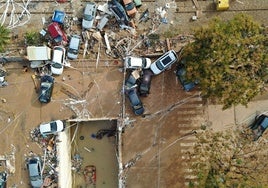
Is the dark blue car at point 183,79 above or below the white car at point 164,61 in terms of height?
below

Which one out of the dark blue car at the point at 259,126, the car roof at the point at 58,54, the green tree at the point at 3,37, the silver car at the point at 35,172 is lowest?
the silver car at the point at 35,172

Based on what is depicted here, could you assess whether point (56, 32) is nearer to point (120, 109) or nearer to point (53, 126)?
point (53, 126)

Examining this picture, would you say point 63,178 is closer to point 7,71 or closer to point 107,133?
point 107,133

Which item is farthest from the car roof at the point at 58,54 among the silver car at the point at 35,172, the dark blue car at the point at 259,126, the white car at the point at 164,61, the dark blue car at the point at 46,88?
the dark blue car at the point at 259,126

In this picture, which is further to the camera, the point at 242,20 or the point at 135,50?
the point at 135,50

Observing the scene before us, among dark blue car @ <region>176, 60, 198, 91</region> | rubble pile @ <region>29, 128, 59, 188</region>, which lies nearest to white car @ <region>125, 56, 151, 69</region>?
dark blue car @ <region>176, 60, 198, 91</region>

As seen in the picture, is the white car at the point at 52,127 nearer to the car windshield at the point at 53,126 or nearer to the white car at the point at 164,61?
the car windshield at the point at 53,126

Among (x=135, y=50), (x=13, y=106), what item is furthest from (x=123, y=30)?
(x=13, y=106)
